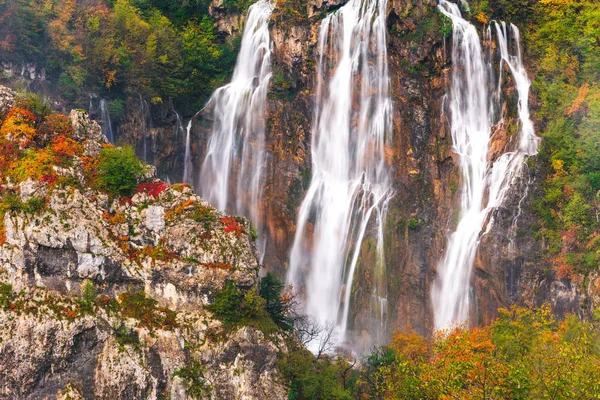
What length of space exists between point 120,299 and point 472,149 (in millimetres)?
23739

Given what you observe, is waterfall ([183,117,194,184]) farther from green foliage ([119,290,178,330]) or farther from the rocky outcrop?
green foliage ([119,290,178,330])

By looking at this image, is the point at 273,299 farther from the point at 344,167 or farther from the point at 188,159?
the point at 188,159

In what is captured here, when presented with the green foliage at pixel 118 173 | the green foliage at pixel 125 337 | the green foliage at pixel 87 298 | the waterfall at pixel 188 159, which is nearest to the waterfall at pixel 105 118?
the waterfall at pixel 188 159

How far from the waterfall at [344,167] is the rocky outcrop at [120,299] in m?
10.3

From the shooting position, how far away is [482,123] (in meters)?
39.7

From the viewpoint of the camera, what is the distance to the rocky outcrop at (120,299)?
27.2 meters

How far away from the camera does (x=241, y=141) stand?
4466 cm

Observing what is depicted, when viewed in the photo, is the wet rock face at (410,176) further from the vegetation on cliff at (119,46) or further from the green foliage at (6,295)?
the green foliage at (6,295)

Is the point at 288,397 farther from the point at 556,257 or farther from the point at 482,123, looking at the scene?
the point at 482,123

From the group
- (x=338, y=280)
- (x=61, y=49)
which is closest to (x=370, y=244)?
(x=338, y=280)

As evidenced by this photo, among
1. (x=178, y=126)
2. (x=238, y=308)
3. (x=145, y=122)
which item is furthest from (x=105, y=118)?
(x=238, y=308)

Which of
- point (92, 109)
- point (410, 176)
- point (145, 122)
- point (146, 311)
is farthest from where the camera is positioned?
point (145, 122)

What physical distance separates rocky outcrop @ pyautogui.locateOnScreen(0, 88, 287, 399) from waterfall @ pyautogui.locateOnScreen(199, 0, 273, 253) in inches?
530

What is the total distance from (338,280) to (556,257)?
1337cm
